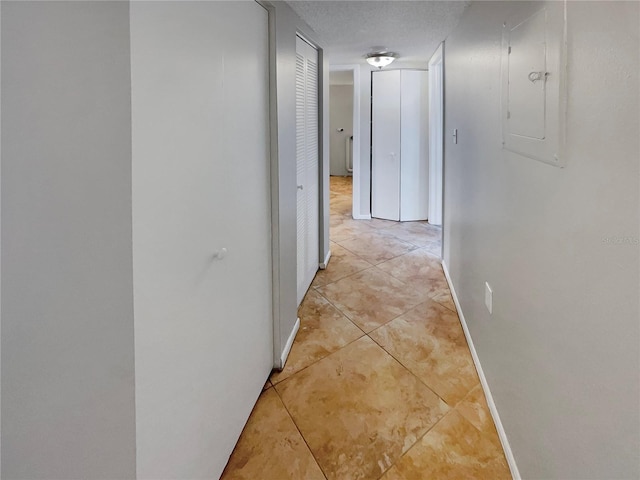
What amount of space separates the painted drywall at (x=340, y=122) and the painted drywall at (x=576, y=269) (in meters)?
8.96

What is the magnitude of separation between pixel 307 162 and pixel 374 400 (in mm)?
1788

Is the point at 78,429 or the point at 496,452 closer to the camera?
the point at 78,429

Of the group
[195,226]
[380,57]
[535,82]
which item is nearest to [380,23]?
[380,57]

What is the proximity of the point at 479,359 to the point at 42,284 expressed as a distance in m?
2.04

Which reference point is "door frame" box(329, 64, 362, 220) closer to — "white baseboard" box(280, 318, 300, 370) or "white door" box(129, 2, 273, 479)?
"white baseboard" box(280, 318, 300, 370)

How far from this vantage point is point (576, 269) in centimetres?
103

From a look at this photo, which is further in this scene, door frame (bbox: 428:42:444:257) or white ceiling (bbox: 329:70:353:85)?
white ceiling (bbox: 329:70:353:85)

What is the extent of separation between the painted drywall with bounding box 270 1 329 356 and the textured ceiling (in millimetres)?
222

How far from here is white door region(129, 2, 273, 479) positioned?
967 mm

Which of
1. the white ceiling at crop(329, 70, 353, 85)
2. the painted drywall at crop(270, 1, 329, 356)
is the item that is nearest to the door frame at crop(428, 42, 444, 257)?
the white ceiling at crop(329, 70, 353, 85)

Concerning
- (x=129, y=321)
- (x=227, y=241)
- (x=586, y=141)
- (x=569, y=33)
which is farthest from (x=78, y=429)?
(x=569, y=33)

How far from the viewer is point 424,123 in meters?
5.73

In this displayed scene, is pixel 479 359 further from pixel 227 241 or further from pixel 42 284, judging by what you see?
pixel 42 284

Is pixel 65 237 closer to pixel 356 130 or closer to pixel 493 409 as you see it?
pixel 493 409
